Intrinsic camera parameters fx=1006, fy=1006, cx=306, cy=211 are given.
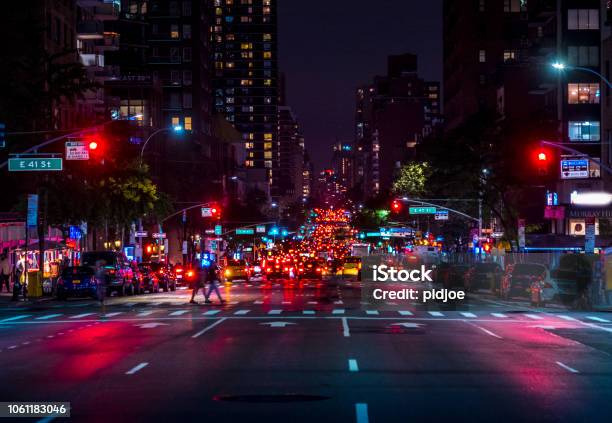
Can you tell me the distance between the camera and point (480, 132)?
243 ft

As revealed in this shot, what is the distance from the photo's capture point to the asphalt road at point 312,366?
45.6 feet

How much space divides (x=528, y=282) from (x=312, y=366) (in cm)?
3037

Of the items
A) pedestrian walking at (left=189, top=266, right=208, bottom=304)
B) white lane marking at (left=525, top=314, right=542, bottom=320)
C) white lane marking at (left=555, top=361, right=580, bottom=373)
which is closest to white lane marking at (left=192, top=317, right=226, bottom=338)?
white lane marking at (left=555, top=361, right=580, bottom=373)

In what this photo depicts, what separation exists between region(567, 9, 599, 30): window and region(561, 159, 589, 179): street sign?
41.1 m

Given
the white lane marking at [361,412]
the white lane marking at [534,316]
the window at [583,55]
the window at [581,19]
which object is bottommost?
the white lane marking at [534,316]

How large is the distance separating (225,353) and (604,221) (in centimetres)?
5957

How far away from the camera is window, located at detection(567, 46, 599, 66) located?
8169cm

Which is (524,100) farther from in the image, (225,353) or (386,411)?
(386,411)

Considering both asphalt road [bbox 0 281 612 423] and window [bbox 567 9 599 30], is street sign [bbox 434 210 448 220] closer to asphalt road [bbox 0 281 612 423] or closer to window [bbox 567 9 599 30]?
window [bbox 567 9 599 30]

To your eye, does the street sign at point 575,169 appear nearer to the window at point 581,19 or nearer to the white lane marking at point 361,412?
the white lane marking at point 361,412

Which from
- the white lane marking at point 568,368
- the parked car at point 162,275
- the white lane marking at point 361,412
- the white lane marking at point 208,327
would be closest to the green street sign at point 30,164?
the white lane marking at point 208,327

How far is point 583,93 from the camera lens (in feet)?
270

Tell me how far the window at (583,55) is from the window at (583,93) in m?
1.83

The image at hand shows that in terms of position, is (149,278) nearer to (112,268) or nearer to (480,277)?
(112,268)
